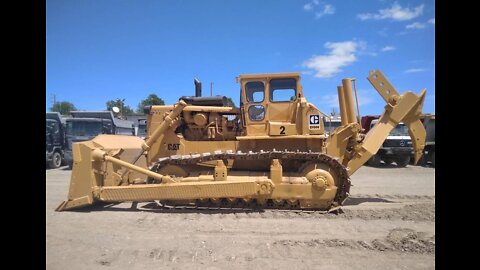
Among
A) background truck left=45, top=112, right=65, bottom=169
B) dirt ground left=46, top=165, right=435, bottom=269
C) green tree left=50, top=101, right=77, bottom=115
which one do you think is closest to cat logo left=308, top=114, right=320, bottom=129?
dirt ground left=46, top=165, right=435, bottom=269

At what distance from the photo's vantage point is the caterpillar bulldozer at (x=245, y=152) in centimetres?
710

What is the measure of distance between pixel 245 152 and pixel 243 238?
2643mm

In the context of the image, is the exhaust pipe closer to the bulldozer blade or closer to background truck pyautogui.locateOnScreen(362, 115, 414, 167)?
the bulldozer blade

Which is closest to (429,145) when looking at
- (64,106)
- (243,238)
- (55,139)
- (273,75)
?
(273,75)

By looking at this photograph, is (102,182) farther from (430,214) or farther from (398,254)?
(430,214)

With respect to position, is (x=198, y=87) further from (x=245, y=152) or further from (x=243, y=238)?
(x=243, y=238)

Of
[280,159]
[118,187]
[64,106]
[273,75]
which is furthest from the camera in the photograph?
[64,106]

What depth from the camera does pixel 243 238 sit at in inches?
211

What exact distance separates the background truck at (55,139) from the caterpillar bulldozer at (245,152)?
11.9 m

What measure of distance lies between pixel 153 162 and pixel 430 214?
249 inches

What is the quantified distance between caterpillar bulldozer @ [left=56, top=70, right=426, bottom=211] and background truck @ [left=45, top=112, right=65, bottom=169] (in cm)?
1194

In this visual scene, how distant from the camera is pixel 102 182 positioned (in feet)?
24.7

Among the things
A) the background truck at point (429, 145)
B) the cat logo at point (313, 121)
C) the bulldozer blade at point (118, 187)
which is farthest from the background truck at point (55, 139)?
the background truck at point (429, 145)
